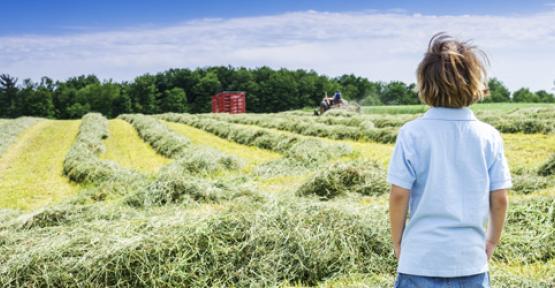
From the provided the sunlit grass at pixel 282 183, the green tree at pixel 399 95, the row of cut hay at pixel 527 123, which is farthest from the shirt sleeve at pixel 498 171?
the green tree at pixel 399 95

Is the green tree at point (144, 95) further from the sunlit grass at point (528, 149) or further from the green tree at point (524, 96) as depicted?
the sunlit grass at point (528, 149)

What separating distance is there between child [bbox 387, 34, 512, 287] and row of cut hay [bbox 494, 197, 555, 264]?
8.83ft

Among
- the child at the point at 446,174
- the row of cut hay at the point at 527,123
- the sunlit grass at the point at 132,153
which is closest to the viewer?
the child at the point at 446,174

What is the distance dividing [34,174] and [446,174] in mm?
12171

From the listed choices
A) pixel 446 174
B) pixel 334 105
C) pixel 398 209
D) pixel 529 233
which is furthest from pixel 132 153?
pixel 446 174

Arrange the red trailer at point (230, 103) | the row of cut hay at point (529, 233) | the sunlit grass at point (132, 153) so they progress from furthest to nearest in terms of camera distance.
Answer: the red trailer at point (230, 103) < the sunlit grass at point (132, 153) < the row of cut hay at point (529, 233)

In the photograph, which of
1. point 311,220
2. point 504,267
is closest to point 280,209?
point 311,220

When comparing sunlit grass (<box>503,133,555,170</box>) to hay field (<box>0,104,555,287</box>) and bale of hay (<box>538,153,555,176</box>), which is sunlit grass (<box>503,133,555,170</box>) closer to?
hay field (<box>0,104,555,287</box>)

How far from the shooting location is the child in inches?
89.0

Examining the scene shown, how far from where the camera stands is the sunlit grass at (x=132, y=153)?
13045 mm

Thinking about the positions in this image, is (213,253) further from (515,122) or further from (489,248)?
(515,122)

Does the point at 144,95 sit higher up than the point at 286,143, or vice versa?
the point at 286,143

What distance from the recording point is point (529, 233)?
5.10m

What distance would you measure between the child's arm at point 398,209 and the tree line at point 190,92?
65.9 meters
